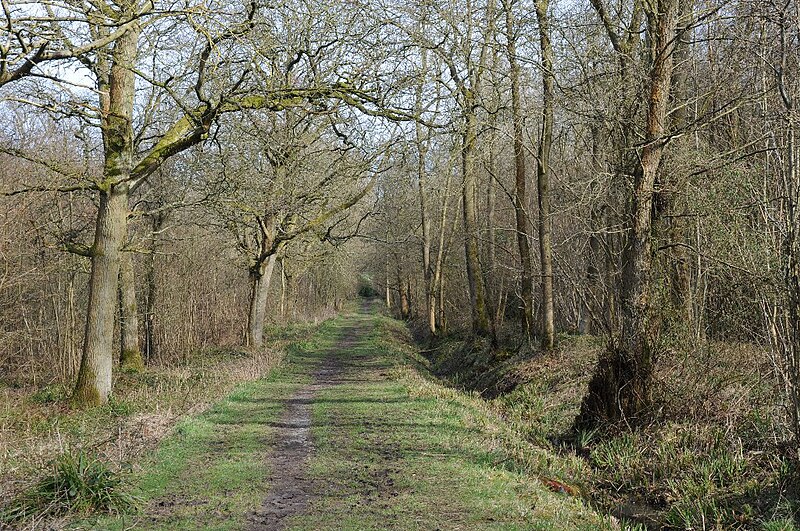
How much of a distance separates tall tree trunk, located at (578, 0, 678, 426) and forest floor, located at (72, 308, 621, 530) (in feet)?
4.46

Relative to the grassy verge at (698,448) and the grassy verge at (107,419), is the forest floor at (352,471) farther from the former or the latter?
the grassy verge at (698,448)

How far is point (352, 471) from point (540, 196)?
419 inches

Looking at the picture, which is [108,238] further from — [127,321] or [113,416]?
[127,321]

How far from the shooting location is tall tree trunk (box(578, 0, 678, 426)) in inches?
369

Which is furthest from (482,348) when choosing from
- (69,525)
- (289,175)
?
(69,525)

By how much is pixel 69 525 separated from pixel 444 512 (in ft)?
10.7

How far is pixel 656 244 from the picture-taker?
9602 millimetres

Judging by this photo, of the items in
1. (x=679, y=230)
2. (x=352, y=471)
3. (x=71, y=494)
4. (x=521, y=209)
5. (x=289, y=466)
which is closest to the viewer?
(x=71, y=494)

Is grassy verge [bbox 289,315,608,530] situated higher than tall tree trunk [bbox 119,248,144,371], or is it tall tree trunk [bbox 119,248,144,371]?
tall tree trunk [bbox 119,248,144,371]

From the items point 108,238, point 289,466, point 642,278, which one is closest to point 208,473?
point 289,466

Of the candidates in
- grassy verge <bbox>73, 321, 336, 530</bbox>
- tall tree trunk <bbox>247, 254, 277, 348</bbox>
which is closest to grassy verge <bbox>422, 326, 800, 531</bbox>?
grassy verge <bbox>73, 321, 336, 530</bbox>

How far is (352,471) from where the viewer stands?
757cm

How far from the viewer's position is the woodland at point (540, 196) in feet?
24.2

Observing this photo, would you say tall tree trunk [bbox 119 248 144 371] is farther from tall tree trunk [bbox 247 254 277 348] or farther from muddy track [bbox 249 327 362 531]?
muddy track [bbox 249 327 362 531]
